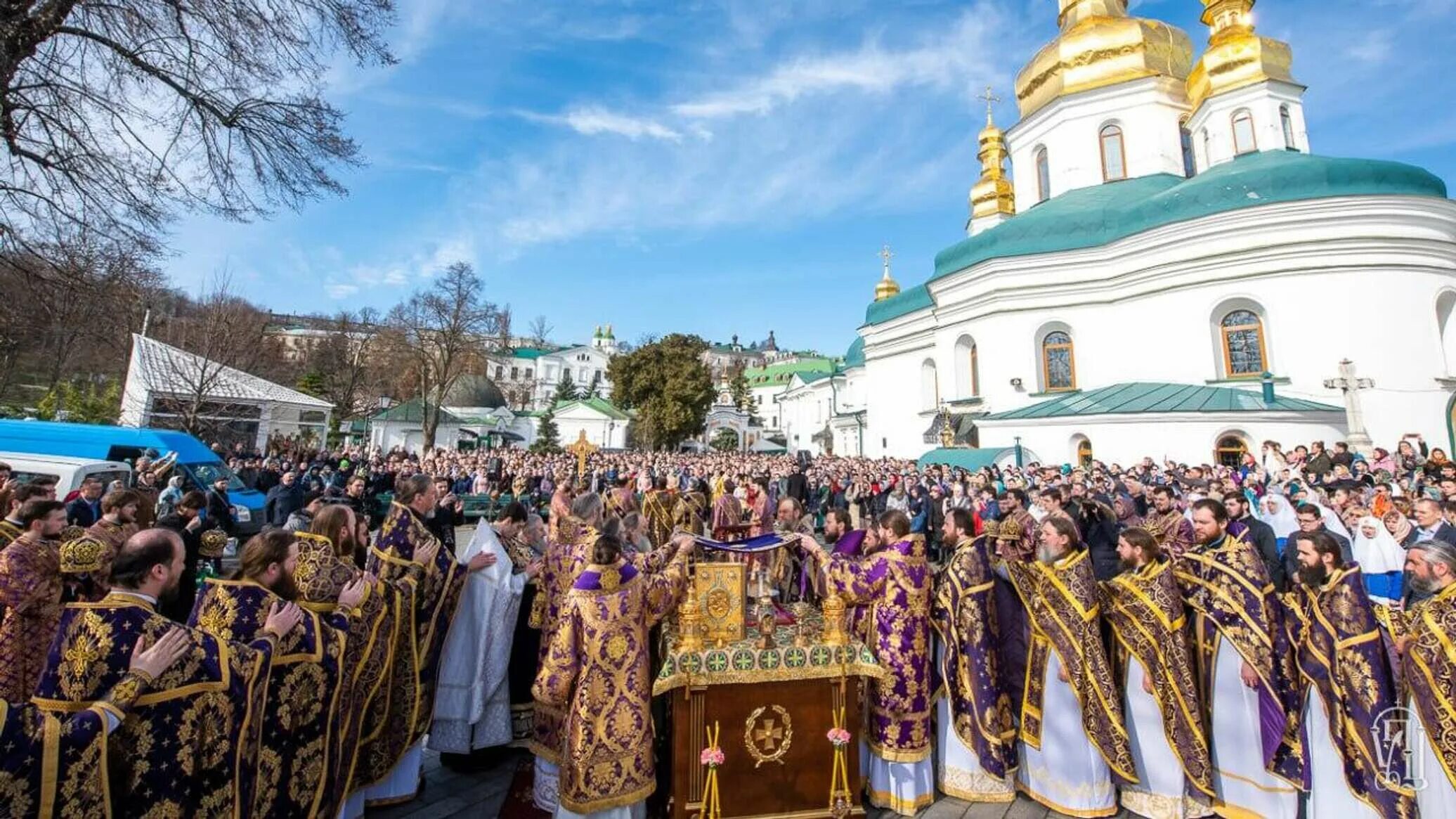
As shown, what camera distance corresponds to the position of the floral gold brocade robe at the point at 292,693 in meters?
2.58

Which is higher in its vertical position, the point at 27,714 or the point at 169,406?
the point at 169,406

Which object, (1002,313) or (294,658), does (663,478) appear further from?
(1002,313)

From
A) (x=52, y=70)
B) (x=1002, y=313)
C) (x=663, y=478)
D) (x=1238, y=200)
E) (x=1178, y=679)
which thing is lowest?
(x=1178, y=679)

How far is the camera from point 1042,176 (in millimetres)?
29047

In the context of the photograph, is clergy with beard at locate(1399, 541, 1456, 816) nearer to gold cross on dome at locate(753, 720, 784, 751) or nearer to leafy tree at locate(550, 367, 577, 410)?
gold cross on dome at locate(753, 720, 784, 751)

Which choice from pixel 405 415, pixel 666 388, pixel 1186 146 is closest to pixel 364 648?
pixel 1186 146

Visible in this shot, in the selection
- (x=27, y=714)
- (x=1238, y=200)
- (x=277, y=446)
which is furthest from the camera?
(x=277, y=446)

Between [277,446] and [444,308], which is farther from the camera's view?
[444,308]

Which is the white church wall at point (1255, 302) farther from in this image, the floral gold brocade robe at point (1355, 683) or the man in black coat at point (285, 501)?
the man in black coat at point (285, 501)

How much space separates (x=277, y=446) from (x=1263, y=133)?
3953 centimetres

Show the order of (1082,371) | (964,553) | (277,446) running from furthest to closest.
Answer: (277,446), (1082,371), (964,553)

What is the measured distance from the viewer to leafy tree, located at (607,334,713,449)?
1812 inches

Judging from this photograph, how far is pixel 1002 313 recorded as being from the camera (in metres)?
23.8

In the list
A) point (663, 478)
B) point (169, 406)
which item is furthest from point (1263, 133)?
point (169, 406)
